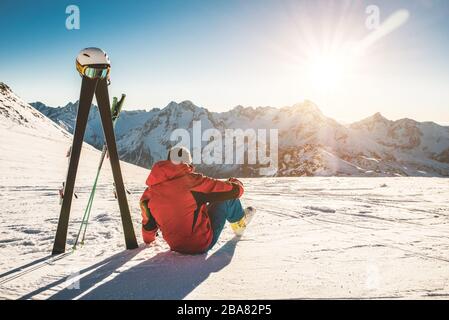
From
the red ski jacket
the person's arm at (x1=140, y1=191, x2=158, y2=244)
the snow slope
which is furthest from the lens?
the person's arm at (x1=140, y1=191, x2=158, y2=244)

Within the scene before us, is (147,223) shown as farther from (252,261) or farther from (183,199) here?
(252,261)

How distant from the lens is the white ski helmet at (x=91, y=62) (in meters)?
3.95

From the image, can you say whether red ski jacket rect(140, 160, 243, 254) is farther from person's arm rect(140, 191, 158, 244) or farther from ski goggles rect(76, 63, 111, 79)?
ski goggles rect(76, 63, 111, 79)

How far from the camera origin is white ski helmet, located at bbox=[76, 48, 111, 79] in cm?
395

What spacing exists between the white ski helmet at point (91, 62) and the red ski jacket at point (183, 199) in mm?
1339

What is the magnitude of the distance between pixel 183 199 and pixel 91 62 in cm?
197

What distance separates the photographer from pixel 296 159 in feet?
616

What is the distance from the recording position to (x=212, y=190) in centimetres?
409

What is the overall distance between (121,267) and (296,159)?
189 metres

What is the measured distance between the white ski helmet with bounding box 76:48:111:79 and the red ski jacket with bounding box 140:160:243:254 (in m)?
1.34

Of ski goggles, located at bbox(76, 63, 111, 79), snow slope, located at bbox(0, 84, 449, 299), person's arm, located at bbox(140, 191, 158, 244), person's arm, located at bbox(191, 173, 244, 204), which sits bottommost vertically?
snow slope, located at bbox(0, 84, 449, 299)

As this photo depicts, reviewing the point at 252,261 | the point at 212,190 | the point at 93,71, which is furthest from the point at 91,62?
the point at 252,261

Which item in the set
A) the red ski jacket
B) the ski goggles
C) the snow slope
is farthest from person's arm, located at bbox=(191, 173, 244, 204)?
the ski goggles
